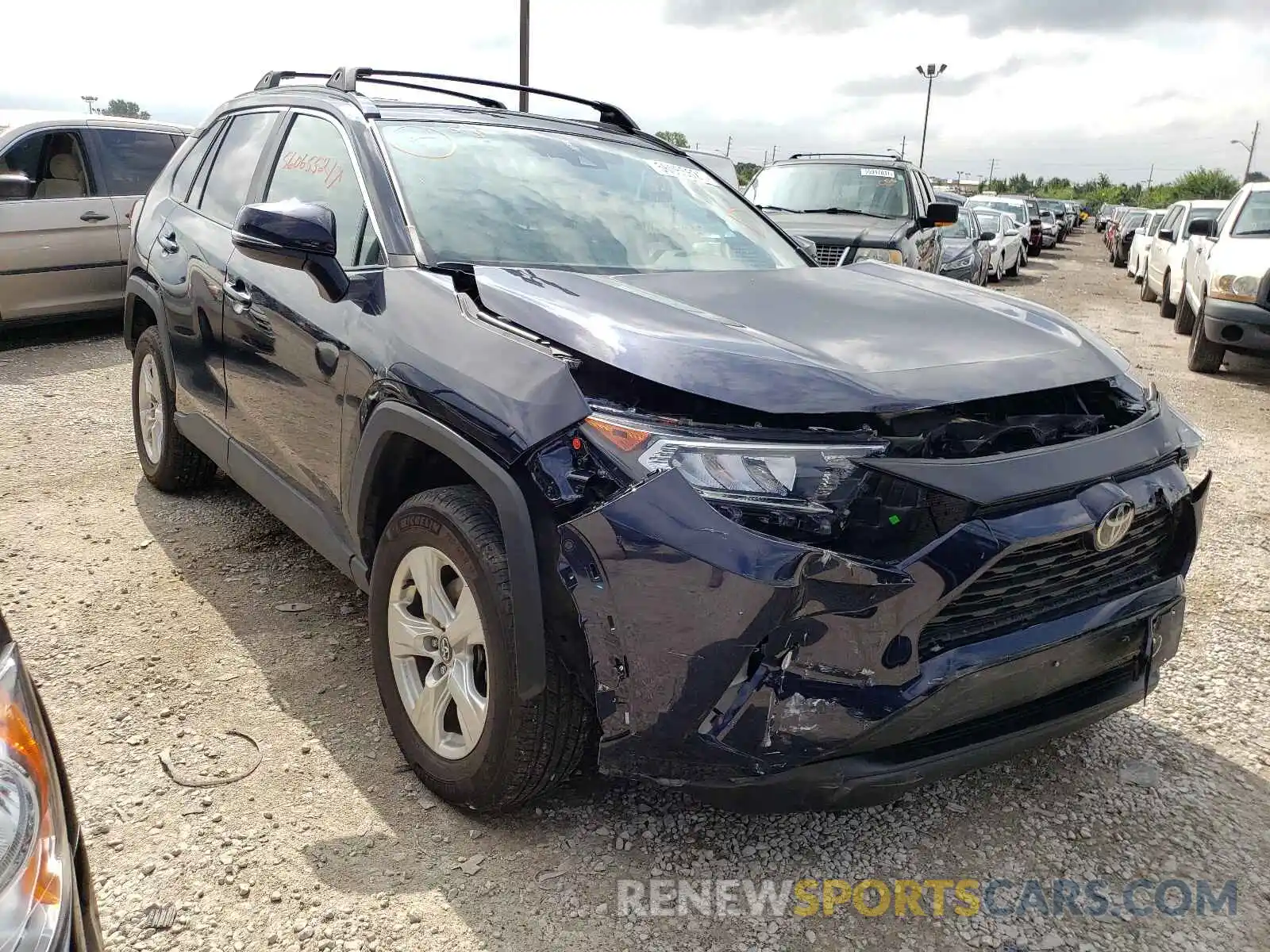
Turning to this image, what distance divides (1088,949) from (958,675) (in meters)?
0.72

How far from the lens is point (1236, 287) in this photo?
8.01 m

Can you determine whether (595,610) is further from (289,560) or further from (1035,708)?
(289,560)

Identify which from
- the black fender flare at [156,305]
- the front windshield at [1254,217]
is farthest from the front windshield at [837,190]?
Result: the black fender flare at [156,305]

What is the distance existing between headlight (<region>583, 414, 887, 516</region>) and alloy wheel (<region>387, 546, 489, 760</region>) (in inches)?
23.4

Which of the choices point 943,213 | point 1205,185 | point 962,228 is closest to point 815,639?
point 943,213

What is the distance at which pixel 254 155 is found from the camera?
3.68 m

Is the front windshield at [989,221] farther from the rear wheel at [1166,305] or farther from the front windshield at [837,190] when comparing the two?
the front windshield at [837,190]

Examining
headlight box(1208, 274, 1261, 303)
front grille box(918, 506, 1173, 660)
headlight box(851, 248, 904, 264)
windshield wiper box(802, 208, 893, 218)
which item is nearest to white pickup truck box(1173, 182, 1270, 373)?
headlight box(1208, 274, 1261, 303)

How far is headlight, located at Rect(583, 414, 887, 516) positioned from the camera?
6.27ft

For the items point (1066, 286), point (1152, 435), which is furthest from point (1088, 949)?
point (1066, 286)

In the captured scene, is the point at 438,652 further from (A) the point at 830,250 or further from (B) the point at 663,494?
(A) the point at 830,250

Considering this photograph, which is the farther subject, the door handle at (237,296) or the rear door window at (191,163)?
the rear door window at (191,163)

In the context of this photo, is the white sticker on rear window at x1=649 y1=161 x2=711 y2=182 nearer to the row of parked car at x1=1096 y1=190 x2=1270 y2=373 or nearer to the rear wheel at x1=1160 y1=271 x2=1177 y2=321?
the row of parked car at x1=1096 y1=190 x2=1270 y2=373

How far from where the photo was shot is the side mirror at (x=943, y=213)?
27.5ft
